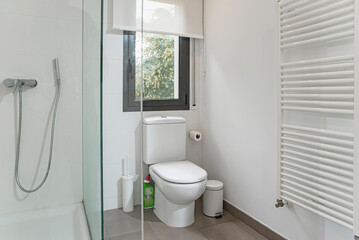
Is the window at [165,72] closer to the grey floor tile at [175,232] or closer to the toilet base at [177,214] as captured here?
the toilet base at [177,214]

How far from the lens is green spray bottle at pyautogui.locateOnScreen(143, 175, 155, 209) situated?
2.35 meters

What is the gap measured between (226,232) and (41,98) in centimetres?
169

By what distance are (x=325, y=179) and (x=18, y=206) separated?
1.93 metres

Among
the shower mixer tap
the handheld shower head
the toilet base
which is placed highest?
the handheld shower head

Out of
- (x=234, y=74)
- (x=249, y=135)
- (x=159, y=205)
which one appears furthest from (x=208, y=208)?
(x=234, y=74)

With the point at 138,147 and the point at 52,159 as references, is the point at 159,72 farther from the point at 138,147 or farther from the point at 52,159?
the point at 138,147

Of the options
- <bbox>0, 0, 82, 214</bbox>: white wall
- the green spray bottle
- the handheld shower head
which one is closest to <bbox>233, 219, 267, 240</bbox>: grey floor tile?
the green spray bottle

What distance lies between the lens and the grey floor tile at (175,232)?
1.93 m

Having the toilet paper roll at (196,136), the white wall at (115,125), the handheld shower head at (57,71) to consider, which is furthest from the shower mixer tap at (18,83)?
the toilet paper roll at (196,136)

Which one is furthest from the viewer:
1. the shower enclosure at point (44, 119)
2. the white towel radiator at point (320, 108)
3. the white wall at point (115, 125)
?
the shower enclosure at point (44, 119)

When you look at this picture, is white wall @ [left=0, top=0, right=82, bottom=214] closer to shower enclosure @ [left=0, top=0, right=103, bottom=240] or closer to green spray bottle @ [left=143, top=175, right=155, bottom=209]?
shower enclosure @ [left=0, top=0, right=103, bottom=240]

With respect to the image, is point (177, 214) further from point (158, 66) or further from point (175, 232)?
point (158, 66)

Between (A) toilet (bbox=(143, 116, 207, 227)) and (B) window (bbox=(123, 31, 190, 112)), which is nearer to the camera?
(A) toilet (bbox=(143, 116, 207, 227))

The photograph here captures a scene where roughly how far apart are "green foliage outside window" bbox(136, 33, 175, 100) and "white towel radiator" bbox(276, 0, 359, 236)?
1.25 metres
